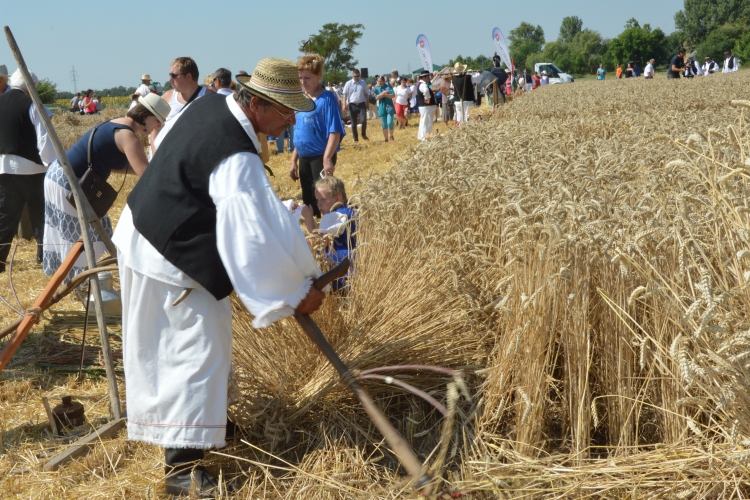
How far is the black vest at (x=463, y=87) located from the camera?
46.6 ft

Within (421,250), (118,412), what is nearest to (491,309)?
(421,250)

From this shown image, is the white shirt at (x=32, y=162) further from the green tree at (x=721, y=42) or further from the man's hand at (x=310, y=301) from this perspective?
the green tree at (x=721, y=42)

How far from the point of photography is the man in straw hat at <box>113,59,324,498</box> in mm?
2359

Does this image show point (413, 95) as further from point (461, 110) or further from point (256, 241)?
point (256, 241)

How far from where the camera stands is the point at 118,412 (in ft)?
10.6

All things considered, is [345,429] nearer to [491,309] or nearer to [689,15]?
[491,309]

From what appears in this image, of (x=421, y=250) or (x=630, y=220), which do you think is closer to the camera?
(x=630, y=220)

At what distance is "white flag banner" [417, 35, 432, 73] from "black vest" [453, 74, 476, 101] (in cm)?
1031

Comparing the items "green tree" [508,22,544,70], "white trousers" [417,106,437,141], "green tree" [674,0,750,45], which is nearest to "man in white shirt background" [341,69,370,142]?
"white trousers" [417,106,437,141]

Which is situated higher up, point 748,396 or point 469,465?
point 748,396

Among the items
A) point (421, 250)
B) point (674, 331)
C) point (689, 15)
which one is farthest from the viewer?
point (689, 15)

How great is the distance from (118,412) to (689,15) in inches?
4806

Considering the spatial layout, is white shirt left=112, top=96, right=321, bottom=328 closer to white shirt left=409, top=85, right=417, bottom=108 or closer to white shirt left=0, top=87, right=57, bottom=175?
white shirt left=0, top=87, right=57, bottom=175

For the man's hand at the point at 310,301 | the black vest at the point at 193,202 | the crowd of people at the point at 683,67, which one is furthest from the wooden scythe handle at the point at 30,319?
the crowd of people at the point at 683,67
